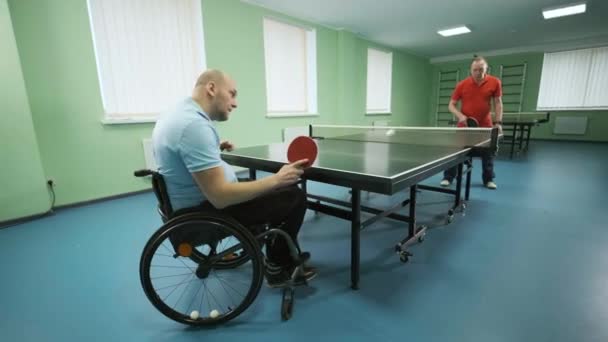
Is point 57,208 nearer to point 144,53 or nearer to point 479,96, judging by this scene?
point 144,53

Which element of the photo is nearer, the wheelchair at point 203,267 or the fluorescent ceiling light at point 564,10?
the wheelchair at point 203,267

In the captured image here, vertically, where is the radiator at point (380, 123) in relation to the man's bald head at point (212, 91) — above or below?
below

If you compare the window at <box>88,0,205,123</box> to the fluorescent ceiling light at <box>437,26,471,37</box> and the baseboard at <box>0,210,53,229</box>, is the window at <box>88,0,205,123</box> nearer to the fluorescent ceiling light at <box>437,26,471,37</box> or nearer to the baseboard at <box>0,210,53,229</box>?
the baseboard at <box>0,210,53,229</box>

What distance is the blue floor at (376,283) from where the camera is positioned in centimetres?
136

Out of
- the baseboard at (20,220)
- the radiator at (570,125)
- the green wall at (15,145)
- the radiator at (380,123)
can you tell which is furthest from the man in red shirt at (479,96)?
the radiator at (570,125)

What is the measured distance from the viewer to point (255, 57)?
4.59m

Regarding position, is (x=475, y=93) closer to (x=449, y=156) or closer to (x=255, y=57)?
(x=449, y=156)

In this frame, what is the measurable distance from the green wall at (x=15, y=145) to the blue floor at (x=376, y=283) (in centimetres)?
24

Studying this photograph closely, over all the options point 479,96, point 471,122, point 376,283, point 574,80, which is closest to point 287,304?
point 376,283

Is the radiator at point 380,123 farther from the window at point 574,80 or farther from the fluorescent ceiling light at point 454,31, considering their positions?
the window at point 574,80

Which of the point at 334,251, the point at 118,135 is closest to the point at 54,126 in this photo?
the point at 118,135

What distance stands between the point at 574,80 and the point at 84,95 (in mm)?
11059

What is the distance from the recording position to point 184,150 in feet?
3.83

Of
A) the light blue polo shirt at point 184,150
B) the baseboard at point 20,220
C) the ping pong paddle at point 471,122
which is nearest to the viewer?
the light blue polo shirt at point 184,150
